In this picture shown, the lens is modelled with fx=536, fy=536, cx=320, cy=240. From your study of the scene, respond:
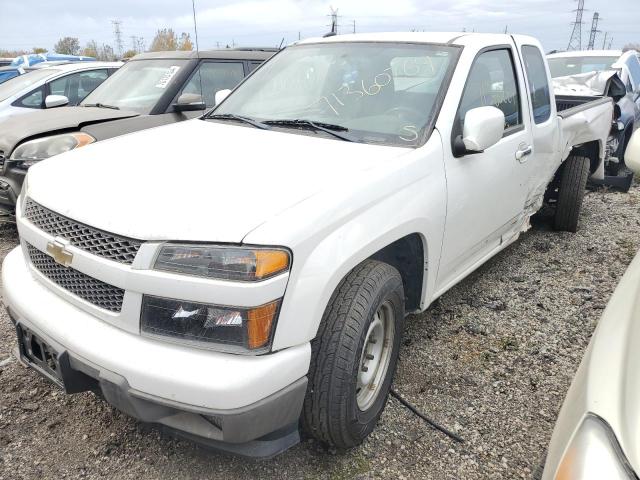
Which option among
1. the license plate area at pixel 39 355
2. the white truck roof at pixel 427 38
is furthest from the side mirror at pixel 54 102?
the license plate area at pixel 39 355

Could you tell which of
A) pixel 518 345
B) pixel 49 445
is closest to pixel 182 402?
pixel 49 445

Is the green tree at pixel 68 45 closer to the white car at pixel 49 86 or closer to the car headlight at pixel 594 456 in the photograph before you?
the white car at pixel 49 86

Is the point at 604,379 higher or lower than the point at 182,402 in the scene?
A: higher

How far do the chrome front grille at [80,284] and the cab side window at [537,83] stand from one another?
3142mm

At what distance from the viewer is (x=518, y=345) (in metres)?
3.33

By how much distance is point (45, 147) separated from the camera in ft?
15.4

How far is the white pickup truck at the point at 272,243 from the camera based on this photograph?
184cm

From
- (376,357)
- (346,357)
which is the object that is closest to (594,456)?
(346,357)

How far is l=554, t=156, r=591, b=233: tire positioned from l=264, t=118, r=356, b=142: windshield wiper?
3.07 m

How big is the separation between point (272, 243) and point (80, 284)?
2.82 feet

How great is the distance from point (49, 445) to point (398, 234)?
1848 mm

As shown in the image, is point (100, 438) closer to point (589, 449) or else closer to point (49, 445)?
point (49, 445)

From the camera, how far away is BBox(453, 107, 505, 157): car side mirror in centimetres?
269

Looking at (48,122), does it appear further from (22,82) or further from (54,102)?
(22,82)
